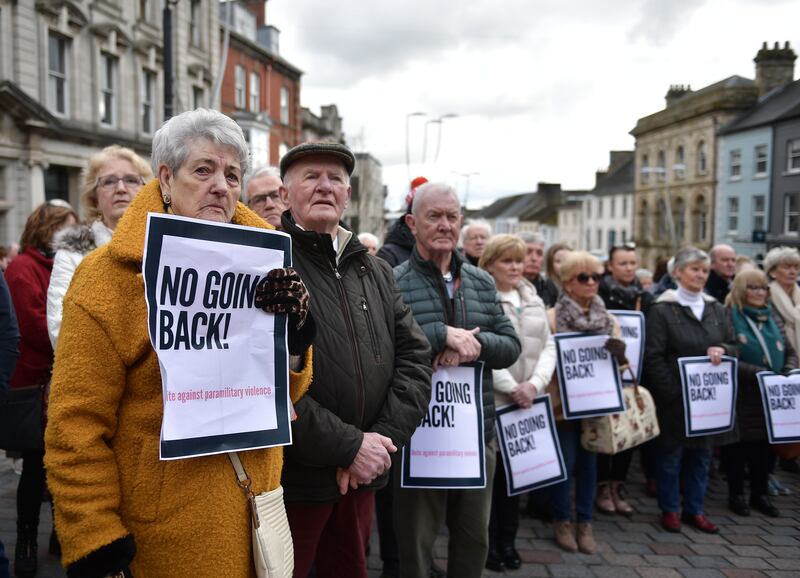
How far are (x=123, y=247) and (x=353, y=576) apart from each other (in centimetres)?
182

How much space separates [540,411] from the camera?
436 cm

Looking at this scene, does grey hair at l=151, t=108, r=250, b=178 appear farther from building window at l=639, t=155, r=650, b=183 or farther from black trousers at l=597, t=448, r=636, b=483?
building window at l=639, t=155, r=650, b=183

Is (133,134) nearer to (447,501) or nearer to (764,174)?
(447,501)

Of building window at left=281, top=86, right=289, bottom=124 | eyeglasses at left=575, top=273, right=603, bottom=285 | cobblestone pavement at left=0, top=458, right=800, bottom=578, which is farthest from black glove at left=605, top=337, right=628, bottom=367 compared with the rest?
building window at left=281, top=86, right=289, bottom=124

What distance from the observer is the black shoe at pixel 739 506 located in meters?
5.42

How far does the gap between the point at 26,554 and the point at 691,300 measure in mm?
5101

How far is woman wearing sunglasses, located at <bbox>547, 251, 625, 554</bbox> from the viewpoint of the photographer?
468cm

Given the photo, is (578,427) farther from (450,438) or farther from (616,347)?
(450,438)

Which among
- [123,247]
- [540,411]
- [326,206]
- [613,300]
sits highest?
[326,206]

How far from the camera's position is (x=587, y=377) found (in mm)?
4727

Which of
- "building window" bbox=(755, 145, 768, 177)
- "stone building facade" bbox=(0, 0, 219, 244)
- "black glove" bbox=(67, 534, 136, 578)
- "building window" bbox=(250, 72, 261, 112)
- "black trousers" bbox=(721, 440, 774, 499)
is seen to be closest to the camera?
"black glove" bbox=(67, 534, 136, 578)

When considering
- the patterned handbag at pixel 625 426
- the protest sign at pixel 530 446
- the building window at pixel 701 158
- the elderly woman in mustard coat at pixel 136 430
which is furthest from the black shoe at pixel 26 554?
the building window at pixel 701 158

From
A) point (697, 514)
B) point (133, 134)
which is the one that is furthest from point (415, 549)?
point (133, 134)

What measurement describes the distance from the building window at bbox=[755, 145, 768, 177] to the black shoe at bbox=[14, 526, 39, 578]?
41396 mm
